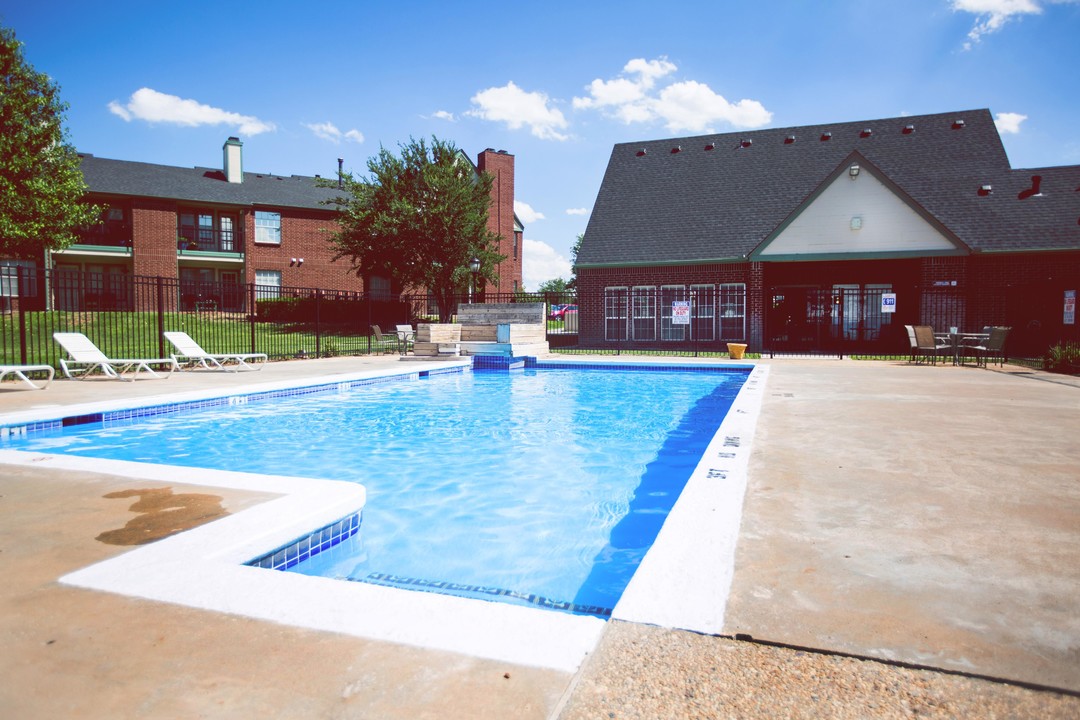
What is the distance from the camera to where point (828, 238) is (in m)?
19.4

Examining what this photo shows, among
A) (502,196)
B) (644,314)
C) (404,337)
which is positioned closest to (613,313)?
(644,314)

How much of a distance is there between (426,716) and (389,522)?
3161 millimetres

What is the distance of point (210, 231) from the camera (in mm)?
30000

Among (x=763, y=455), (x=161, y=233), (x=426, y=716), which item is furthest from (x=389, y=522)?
(x=161, y=233)

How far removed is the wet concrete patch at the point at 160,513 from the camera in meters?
2.88

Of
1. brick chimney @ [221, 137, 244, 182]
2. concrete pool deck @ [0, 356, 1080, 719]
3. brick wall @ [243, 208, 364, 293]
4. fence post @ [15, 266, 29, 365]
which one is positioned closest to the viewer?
concrete pool deck @ [0, 356, 1080, 719]

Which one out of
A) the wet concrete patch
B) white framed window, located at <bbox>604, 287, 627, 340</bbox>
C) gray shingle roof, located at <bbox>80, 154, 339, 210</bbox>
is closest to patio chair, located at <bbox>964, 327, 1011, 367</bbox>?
white framed window, located at <bbox>604, 287, 627, 340</bbox>

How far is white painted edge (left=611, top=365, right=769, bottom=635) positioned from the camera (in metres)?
2.06

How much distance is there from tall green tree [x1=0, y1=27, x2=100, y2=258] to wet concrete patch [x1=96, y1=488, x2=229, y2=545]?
64.4ft

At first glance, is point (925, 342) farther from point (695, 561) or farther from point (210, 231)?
point (210, 231)

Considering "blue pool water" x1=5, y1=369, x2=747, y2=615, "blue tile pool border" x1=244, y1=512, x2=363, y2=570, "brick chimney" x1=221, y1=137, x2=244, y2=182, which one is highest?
"brick chimney" x1=221, y1=137, x2=244, y2=182

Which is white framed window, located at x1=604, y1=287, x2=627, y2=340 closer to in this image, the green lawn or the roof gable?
the roof gable

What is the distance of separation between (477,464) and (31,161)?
20019 millimetres

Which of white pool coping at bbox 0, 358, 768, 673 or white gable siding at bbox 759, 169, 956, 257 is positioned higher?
white gable siding at bbox 759, 169, 956, 257
